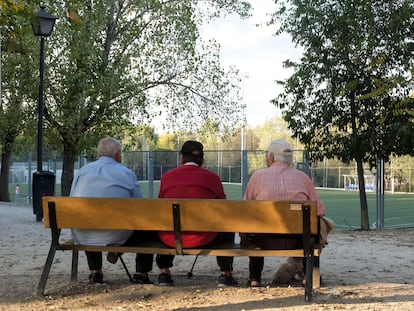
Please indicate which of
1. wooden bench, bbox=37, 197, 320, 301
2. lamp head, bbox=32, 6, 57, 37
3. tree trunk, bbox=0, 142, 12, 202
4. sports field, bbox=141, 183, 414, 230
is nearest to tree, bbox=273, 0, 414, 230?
lamp head, bbox=32, 6, 57, 37

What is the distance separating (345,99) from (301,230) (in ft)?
31.6

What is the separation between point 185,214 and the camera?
594 centimetres

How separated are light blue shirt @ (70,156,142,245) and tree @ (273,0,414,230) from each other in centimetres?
→ 832

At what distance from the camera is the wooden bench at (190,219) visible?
5770mm

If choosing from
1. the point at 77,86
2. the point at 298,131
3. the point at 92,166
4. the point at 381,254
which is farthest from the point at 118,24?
the point at 92,166

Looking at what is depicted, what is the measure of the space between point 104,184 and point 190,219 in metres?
1.05

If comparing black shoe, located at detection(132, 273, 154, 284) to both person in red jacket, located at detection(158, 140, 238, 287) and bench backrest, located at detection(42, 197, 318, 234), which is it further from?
bench backrest, located at detection(42, 197, 318, 234)

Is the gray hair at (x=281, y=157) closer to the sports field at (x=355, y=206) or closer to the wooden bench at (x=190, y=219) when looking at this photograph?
the wooden bench at (x=190, y=219)

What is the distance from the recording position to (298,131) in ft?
50.4

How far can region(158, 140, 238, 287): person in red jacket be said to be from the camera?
6320mm

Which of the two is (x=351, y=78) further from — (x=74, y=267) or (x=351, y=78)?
(x=74, y=267)

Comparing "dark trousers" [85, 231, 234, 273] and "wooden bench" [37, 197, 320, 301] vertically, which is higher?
"wooden bench" [37, 197, 320, 301]

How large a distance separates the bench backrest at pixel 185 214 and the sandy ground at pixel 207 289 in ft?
1.95

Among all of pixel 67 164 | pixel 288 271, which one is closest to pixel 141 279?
pixel 288 271
